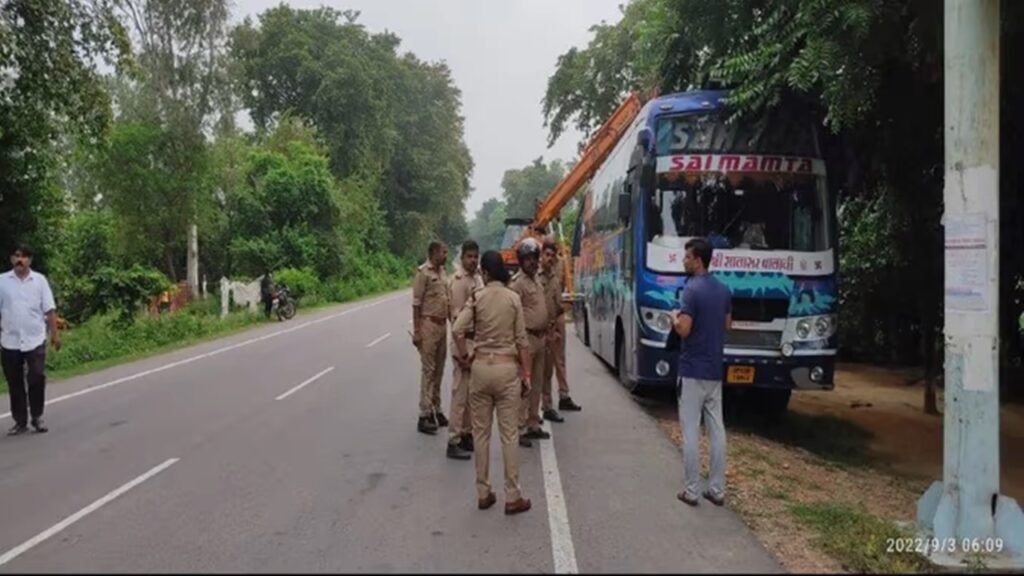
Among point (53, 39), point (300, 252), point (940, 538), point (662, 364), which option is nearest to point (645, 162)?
point (662, 364)

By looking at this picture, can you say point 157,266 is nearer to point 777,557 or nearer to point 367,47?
point 367,47

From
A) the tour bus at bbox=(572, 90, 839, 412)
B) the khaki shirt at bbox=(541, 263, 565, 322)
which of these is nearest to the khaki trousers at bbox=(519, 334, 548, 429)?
the khaki shirt at bbox=(541, 263, 565, 322)

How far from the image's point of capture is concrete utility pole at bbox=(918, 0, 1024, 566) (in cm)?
516

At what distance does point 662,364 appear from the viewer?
898cm

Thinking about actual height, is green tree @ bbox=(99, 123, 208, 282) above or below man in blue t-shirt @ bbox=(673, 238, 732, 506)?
above

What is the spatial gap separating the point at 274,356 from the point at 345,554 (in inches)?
452

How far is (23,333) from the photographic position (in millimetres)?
8703

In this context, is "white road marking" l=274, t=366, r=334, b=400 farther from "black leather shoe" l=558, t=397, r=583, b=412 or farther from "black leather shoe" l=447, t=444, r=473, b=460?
"black leather shoe" l=447, t=444, r=473, b=460

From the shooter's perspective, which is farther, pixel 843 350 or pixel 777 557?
pixel 843 350

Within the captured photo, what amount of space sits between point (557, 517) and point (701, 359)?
152 cm

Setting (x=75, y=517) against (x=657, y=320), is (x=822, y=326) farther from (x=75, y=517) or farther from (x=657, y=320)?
(x=75, y=517)

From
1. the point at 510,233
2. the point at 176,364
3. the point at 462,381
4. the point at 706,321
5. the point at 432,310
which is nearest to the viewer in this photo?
the point at 706,321

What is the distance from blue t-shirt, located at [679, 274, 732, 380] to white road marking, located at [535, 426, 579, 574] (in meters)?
1.38

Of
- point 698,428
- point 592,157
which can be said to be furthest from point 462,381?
point 592,157
